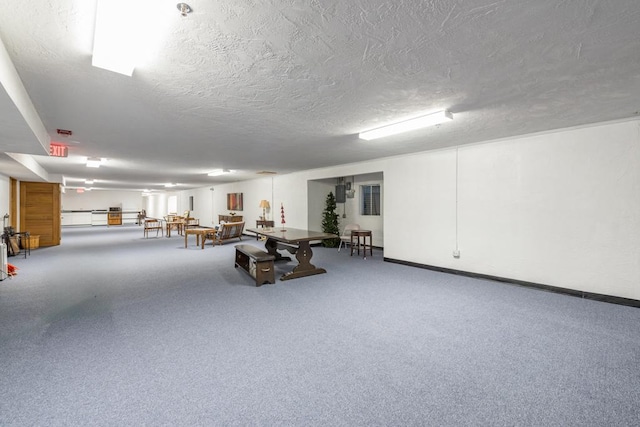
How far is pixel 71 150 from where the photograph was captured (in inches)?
204

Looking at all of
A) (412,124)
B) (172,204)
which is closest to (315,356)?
(412,124)

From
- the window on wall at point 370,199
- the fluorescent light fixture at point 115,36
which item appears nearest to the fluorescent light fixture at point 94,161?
the fluorescent light fixture at point 115,36

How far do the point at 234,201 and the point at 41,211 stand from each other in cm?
633

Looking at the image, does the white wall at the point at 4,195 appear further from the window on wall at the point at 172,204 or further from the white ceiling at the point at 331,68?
the window on wall at the point at 172,204

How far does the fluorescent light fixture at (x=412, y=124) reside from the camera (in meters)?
3.21

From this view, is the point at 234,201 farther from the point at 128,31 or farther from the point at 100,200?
the point at 100,200

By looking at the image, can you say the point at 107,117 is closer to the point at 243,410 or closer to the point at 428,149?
the point at 243,410

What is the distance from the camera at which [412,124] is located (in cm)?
349

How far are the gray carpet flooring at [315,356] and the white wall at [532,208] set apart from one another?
48 cm

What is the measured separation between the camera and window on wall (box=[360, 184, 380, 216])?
333 inches

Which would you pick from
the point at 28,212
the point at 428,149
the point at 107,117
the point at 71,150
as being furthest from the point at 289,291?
the point at 28,212

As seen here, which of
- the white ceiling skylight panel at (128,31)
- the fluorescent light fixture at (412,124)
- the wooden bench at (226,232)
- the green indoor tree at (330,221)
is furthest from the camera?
the wooden bench at (226,232)

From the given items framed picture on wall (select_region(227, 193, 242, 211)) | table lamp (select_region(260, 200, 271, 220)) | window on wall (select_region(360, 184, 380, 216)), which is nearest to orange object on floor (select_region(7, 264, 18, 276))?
table lamp (select_region(260, 200, 271, 220))

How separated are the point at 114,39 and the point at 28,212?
10728 millimetres
